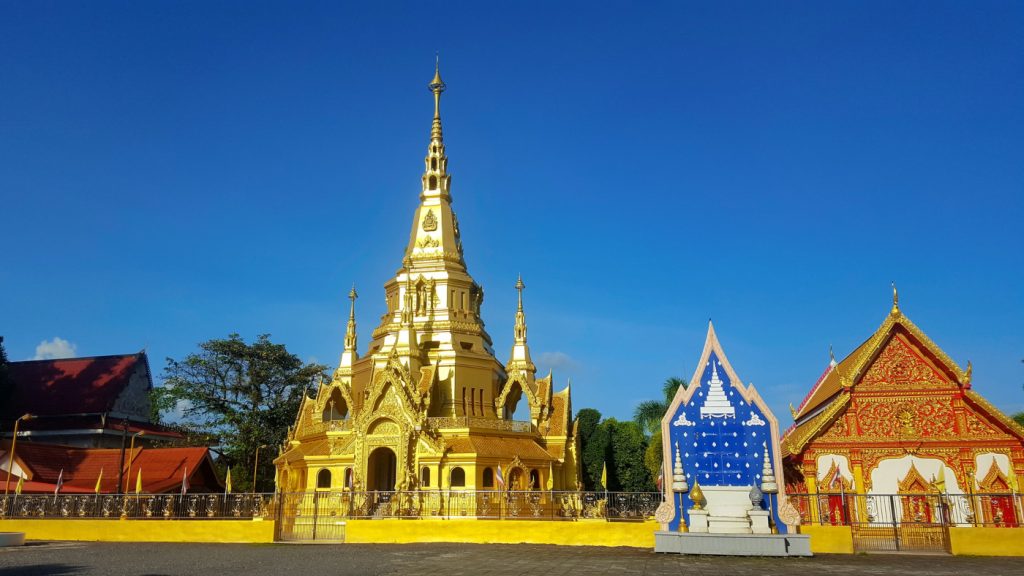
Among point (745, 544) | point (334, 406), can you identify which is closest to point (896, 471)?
point (745, 544)

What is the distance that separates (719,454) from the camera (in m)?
17.9

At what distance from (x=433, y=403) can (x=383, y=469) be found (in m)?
3.47

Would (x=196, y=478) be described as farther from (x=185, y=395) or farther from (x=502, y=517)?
(x=502, y=517)

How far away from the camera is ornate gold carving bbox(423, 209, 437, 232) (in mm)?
39062

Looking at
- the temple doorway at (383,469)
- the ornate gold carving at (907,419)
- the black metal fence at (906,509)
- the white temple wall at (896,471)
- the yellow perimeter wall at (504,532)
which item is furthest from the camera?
the temple doorway at (383,469)

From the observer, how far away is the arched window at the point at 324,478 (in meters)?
31.1

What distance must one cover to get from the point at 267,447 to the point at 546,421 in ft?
58.1

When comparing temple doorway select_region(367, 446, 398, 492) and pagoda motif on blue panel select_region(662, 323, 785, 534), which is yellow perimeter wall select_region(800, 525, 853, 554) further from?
temple doorway select_region(367, 446, 398, 492)

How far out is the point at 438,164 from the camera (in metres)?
41.4

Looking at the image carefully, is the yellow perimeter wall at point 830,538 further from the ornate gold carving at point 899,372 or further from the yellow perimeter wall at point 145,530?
the yellow perimeter wall at point 145,530

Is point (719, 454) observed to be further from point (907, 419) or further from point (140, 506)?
point (140, 506)

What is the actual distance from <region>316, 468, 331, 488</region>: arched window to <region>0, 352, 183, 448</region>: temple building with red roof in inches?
666

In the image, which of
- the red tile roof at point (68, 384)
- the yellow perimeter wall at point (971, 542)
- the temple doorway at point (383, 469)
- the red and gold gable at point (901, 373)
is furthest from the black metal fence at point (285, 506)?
the red tile roof at point (68, 384)

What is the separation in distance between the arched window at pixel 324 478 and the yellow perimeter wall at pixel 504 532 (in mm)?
11980
